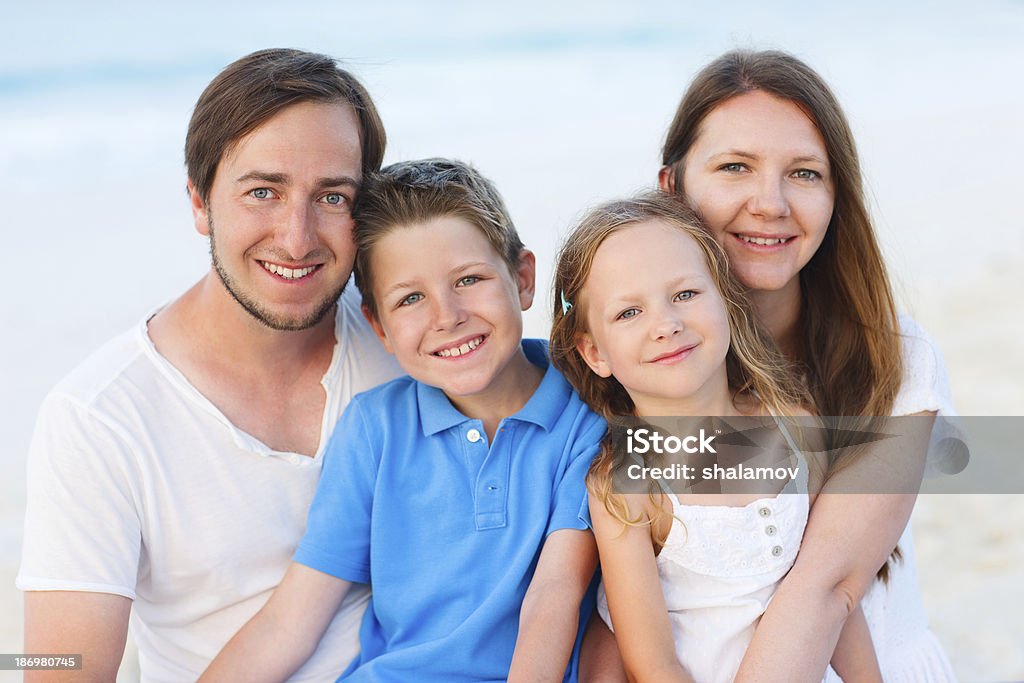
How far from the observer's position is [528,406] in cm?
250

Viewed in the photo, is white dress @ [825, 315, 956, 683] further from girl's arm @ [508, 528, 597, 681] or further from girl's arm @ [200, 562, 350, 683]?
girl's arm @ [200, 562, 350, 683]

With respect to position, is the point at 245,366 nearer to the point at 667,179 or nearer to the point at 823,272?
the point at 667,179

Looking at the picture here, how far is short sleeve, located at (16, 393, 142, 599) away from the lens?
2.31 meters

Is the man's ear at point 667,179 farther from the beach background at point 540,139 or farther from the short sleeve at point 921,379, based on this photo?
the short sleeve at point 921,379

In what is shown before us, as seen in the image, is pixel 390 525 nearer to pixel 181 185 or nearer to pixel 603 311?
pixel 603 311

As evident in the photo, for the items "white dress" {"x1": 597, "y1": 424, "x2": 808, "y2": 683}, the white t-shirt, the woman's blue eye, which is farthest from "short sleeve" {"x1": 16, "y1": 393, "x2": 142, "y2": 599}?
the woman's blue eye

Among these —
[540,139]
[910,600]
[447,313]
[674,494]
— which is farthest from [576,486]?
[540,139]

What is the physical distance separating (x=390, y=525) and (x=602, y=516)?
509mm

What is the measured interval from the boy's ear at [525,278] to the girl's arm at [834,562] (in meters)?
0.86

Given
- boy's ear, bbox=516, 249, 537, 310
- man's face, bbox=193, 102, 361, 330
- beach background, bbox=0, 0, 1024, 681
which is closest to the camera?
man's face, bbox=193, 102, 361, 330

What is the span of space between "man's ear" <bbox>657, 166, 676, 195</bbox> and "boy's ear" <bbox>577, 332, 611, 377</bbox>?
533 millimetres

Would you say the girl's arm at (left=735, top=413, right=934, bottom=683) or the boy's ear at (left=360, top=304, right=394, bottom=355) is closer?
the girl's arm at (left=735, top=413, right=934, bottom=683)

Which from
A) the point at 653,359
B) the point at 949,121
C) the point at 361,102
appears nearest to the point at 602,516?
the point at 653,359

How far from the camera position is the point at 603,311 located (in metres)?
2.38
